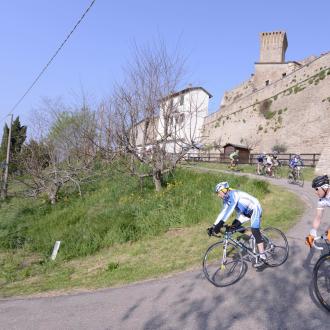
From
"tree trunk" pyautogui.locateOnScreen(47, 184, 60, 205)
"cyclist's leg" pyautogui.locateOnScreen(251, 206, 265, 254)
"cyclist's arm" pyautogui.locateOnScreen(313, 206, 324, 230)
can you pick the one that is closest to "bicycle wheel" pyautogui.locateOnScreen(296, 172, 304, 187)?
"cyclist's leg" pyautogui.locateOnScreen(251, 206, 265, 254)

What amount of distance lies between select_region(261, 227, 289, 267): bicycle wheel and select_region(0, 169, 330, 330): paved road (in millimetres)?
135

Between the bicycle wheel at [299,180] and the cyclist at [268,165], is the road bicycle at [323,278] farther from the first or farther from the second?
A: the cyclist at [268,165]

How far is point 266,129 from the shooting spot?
135 ft

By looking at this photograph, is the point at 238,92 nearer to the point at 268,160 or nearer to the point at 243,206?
the point at 268,160

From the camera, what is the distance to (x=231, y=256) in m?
Answer: 6.24

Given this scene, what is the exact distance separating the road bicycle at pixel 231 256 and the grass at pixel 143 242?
1.15m

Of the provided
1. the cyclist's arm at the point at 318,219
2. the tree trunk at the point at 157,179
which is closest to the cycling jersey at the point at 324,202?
the cyclist's arm at the point at 318,219

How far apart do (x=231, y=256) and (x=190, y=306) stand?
1.23 metres

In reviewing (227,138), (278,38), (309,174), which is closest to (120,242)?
(309,174)

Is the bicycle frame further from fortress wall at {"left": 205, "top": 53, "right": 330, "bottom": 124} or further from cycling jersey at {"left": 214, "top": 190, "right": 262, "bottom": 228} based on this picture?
fortress wall at {"left": 205, "top": 53, "right": 330, "bottom": 124}

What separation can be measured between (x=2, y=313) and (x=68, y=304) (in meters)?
1.16

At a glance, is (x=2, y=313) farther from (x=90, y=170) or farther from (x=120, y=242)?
(x=90, y=170)

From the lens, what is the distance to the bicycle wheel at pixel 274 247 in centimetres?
643

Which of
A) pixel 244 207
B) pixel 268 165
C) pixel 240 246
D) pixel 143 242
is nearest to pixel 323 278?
pixel 240 246
